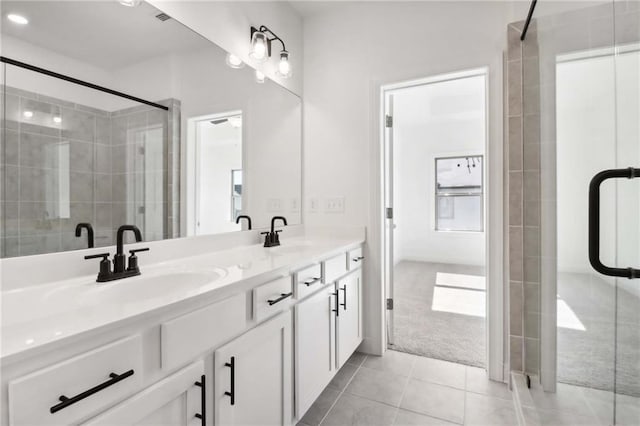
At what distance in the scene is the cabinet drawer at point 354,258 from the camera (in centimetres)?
198

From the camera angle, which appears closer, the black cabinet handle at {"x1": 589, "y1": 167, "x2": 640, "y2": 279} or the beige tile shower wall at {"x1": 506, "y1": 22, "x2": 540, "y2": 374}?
the black cabinet handle at {"x1": 589, "y1": 167, "x2": 640, "y2": 279}

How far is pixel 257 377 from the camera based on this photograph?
113 cm

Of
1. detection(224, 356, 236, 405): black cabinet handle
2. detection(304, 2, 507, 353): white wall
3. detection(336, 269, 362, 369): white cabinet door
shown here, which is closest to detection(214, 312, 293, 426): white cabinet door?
detection(224, 356, 236, 405): black cabinet handle

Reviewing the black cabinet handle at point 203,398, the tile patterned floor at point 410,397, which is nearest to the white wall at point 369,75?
the tile patterned floor at point 410,397

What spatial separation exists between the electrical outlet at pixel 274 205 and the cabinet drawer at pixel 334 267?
2.04ft

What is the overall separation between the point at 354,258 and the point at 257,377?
43.4 inches

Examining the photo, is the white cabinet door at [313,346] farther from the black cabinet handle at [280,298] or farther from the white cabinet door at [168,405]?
the white cabinet door at [168,405]

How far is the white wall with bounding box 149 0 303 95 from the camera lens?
1.53 m

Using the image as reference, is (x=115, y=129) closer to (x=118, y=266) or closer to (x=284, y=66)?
(x=118, y=266)

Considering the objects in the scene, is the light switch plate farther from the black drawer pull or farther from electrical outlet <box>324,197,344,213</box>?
the black drawer pull

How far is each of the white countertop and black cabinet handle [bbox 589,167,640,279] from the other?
107 cm

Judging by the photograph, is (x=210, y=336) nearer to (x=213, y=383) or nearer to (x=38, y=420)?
(x=213, y=383)

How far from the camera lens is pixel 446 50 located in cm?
203

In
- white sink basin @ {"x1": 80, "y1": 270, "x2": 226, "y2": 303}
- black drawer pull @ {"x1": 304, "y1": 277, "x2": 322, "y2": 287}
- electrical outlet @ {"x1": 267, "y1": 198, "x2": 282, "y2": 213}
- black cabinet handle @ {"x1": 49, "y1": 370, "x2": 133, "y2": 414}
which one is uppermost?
electrical outlet @ {"x1": 267, "y1": 198, "x2": 282, "y2": 213}
